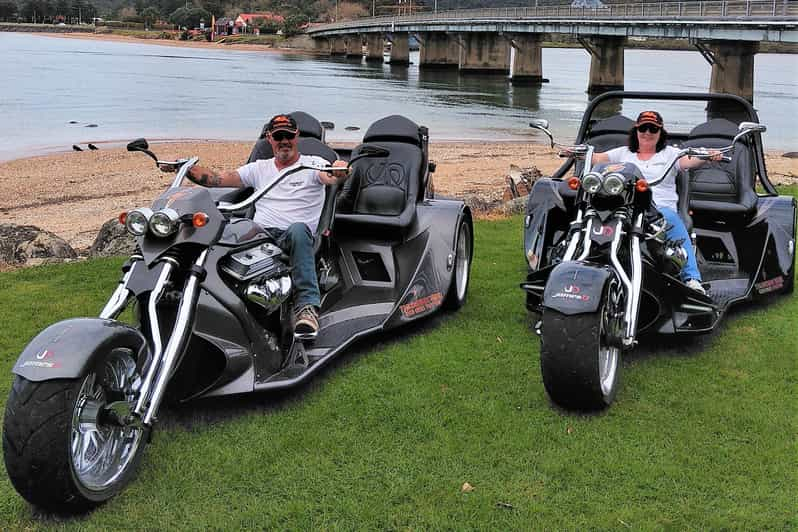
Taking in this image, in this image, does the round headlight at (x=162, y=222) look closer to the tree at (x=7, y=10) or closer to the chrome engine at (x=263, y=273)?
the chrome engine at (x=263, y=273)

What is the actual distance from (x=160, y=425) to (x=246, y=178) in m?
2.15

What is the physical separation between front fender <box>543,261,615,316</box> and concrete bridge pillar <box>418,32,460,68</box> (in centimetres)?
9052

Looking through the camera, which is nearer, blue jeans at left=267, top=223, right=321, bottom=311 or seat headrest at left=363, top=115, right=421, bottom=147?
blue jeans at left=267, top=223, right=321, bottom=311

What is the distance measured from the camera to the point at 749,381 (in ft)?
18.4

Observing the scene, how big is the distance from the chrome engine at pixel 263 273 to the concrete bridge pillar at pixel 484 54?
80829 mm

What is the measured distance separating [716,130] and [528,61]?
216ft

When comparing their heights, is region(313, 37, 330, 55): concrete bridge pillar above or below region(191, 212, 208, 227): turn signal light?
above

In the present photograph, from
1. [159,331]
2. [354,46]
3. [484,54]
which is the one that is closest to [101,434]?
[159,331]

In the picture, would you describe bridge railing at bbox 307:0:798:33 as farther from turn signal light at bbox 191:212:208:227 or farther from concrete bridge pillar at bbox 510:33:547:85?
turn signal light at bbox 191:212:208:227

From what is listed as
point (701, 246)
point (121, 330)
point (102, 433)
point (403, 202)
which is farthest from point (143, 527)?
point (701, 246)

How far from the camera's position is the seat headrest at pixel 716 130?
8.00m

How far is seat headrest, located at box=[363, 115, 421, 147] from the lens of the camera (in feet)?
24.5

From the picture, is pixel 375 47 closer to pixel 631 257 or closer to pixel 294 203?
pixel 294 203

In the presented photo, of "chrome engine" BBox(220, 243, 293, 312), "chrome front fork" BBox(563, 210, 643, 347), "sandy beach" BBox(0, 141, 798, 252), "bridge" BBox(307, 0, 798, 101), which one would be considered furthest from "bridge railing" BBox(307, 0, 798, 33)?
"chrome engine" BBox(220, 243, 293, 312)
